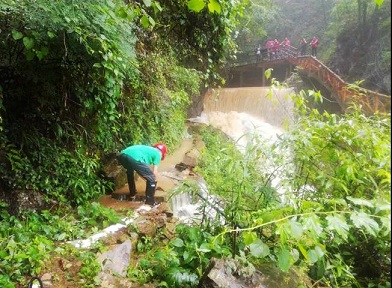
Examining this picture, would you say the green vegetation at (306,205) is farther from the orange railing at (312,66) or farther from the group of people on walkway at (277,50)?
the group of people on walkway at (277,50)

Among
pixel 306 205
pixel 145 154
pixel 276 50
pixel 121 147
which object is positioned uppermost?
pixel 276 50

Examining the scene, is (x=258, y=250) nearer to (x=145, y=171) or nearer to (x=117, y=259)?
(x=117, y=259)

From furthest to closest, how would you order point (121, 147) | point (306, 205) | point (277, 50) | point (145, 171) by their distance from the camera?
point (277, 50) < point (121, 147) < point (145, 171) < point (306, 205)

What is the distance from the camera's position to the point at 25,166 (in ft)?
15.0

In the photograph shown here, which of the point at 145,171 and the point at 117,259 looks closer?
the point at 117,259

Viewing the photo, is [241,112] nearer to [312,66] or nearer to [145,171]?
[312,66]

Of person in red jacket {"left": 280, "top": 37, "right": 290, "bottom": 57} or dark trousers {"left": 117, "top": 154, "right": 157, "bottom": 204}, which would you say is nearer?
dark trousers {"left": 117, "top": 154, "right": 157, "bottom": 204}

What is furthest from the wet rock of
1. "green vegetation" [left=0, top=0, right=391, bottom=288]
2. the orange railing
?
the orange railing

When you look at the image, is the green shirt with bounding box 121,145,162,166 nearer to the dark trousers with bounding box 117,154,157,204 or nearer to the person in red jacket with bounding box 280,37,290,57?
the dark trousers with bounding box 117,154,157,204

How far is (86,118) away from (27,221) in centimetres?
196

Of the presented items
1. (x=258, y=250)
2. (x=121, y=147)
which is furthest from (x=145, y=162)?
(x=258, y=250)

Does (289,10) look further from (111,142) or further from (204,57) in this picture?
(111,142)

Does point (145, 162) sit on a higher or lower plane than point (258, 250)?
lower

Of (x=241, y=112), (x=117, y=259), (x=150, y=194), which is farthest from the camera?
(x=241, y=112)
